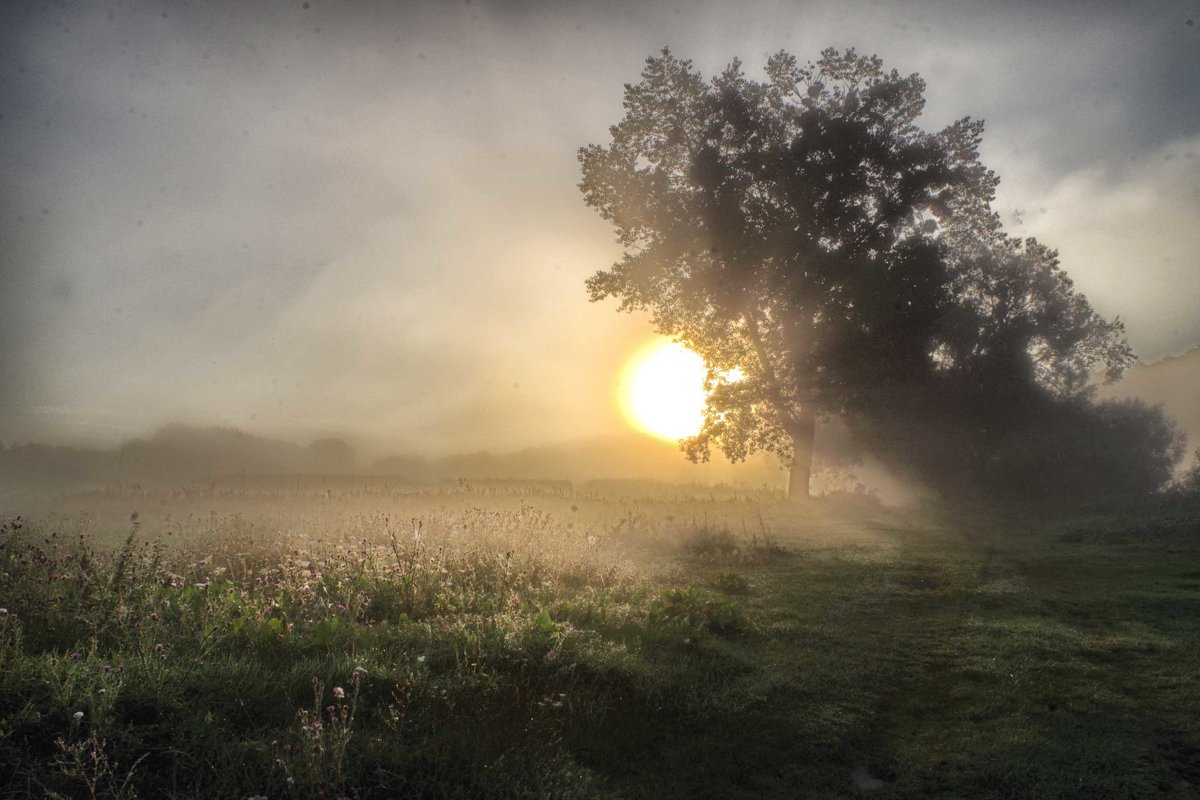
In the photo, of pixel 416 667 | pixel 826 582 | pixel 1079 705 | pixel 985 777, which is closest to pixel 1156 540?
pixel 826 582

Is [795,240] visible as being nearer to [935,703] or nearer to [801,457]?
[801,457]

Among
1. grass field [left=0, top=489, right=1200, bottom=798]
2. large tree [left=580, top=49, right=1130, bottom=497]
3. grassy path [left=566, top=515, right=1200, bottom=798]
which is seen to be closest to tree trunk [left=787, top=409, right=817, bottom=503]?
large tree [left=580, top=49, right=1130, bottom=497]

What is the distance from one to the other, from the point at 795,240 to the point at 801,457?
31.5 feet

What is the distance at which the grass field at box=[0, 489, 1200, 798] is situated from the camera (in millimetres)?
4594

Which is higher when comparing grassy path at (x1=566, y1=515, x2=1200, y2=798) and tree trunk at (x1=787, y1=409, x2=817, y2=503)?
tree trunk at (x1=787, y1=409, x2=817, y2=503)

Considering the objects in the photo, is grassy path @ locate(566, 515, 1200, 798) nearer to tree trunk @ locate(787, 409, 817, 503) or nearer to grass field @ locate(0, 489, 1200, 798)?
grass field @ locate(0, 489, 1200, 798)

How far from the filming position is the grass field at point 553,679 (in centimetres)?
459

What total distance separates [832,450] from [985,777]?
98.4 ft

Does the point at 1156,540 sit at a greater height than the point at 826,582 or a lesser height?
greater

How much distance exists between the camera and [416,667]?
19.5 ft

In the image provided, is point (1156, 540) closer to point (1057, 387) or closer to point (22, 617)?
point (1057, 387)

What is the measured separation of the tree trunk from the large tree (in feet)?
0.27

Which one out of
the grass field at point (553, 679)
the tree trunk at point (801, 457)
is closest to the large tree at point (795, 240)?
the tree trunk at point (801, 457)

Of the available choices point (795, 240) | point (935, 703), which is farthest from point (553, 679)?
point (795, 240)
